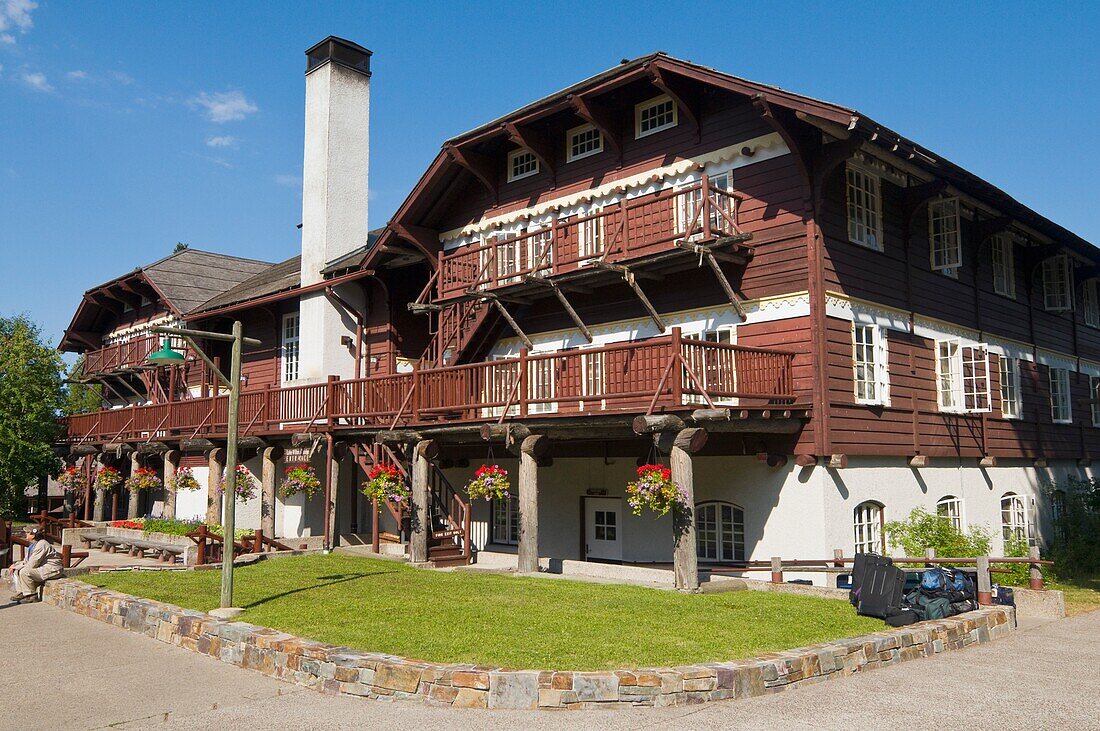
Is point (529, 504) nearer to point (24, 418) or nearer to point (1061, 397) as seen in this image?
point (1061, 397)

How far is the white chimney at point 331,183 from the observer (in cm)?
2516

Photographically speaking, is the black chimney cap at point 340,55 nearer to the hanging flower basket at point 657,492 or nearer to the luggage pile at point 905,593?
the hanging flower basket at point 657,492

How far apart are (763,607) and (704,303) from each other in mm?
6732

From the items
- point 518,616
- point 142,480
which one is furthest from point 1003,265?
point 142,480

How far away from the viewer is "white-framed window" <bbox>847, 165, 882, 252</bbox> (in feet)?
57.0

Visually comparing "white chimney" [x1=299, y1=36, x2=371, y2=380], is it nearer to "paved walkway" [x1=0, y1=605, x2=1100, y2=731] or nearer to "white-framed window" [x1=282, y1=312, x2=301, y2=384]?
"white-framed window" [x1=282, y1=312, x2=301, y2=384]

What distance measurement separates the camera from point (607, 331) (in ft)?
63.3

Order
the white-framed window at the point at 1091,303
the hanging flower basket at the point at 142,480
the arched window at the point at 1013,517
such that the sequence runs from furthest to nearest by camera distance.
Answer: the hanging flower basket at the point at 142,480 → the white-framed window at the point at 1091,303 → the arched window at the point at 1013,517

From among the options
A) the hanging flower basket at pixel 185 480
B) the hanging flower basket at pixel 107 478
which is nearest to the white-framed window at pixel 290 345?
the hanging flower basket at pixel 185 480

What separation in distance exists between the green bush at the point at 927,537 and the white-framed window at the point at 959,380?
2.69m

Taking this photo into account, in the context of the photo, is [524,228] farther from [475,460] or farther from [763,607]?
[763,607]

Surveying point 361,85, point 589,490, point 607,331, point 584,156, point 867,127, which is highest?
point 361,85

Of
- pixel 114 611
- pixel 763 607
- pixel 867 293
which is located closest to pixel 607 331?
pixel 867 293

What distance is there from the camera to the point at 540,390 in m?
16.7
